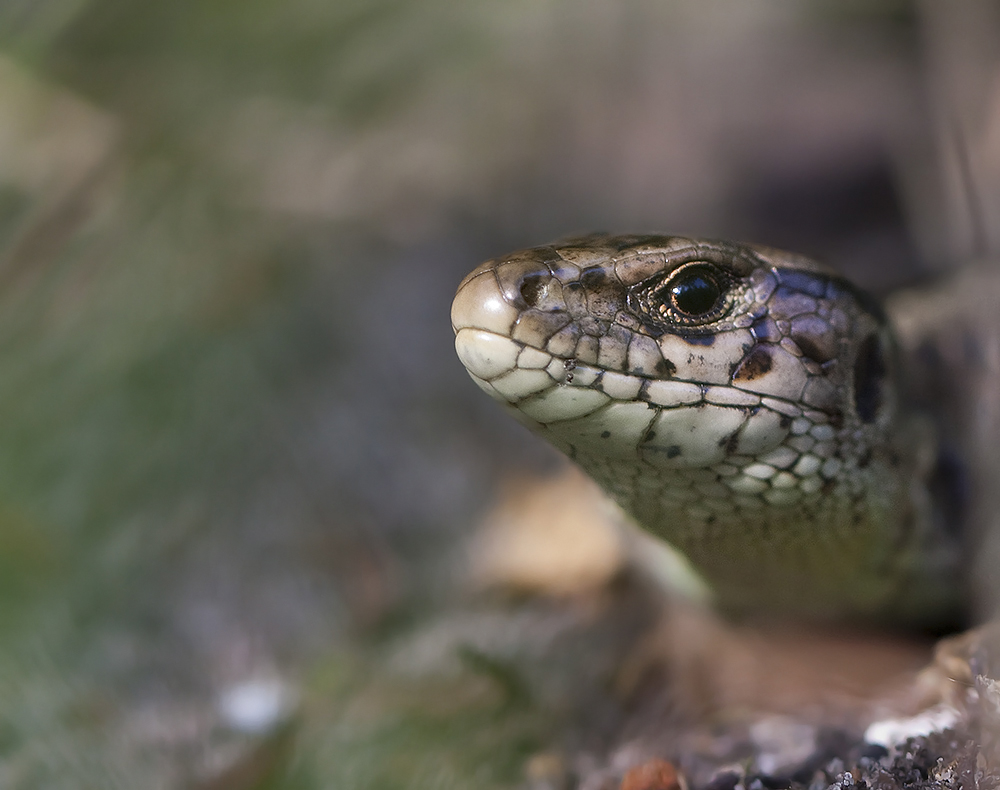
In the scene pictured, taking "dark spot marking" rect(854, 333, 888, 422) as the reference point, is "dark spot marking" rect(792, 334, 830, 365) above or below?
above

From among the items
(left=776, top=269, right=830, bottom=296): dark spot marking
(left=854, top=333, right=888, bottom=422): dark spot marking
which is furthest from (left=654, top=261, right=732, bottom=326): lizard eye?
(left=854, top=333, right=888, bottom=422): dark spot marking

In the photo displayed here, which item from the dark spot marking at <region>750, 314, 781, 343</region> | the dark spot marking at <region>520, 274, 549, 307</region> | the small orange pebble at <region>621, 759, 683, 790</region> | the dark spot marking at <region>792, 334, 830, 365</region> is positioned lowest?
the small orange pebble at <region>621, 759, 683, 790</region>

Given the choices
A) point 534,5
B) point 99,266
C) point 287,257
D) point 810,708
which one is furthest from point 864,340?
point 534,5

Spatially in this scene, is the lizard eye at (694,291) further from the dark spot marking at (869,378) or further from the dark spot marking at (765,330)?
the dark spot marking at (869,378)

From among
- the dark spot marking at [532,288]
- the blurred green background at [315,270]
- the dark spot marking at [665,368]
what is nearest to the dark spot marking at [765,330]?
the dark spot marking at [665,368]

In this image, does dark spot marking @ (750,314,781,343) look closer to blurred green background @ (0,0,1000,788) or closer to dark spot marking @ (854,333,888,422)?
dark spot marking @ (854,333,888,422)

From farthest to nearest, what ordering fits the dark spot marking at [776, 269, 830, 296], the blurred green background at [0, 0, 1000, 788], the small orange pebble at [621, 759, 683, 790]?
the blurred green background at [0, 0, 1000, 788] → the dark spot marking at [776, 269, 830, 296] → the small orange pebble at [621, 759, 683, 790]

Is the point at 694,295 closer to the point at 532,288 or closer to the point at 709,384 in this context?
the point at 709,384

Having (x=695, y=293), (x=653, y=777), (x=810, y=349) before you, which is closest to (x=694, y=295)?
(x=695, y=293)
